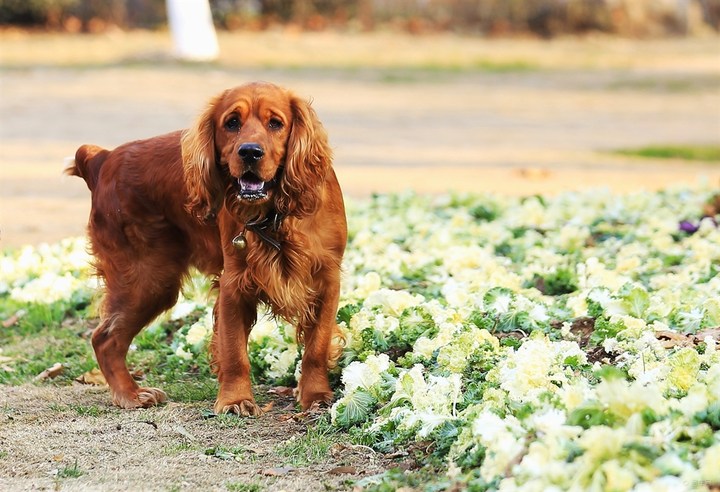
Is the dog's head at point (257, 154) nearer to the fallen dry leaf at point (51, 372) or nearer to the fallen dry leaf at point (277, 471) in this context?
the fallen dry leaf at point (277, 471)

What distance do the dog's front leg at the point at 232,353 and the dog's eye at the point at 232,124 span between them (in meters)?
0.70

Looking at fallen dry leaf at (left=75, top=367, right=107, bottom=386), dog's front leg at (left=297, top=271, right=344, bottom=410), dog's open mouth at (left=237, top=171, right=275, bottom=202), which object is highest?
dog's open mouth at (left=237, top=171, right=275, bottom=202)

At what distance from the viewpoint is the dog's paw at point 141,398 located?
19.0 ft

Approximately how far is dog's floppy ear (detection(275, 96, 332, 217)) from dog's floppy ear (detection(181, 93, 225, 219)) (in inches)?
11.8

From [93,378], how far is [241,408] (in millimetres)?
1275

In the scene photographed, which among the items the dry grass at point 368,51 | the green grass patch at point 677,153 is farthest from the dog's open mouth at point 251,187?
the dry grass at point 368,51

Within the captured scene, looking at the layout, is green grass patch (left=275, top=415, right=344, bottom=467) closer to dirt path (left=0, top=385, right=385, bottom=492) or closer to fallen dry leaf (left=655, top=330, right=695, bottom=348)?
dirt path (left=0, top=385, right=385, bottom=492)

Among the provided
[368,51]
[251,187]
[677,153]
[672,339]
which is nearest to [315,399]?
[251,187]

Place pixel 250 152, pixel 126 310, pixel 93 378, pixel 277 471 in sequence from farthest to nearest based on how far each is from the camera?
pixel 93 378
pixel 126 310
pixel 250 152
pixel 277 471

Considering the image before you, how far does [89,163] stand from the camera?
6.22 meters

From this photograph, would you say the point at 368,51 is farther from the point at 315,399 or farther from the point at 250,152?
the point at 250,152

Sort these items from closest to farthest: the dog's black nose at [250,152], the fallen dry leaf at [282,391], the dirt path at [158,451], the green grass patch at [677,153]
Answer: the dirt path at [158,451], the dog's black nose at [250,152], the fallen dry leaf at [282,391], the green grass patch at [677,153]

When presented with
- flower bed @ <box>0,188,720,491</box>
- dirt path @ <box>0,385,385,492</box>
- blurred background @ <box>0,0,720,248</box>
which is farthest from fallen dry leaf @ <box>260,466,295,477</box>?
blurred background @ <box>0,0,720,248</box>

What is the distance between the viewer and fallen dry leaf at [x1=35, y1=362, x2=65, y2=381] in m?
6.39
